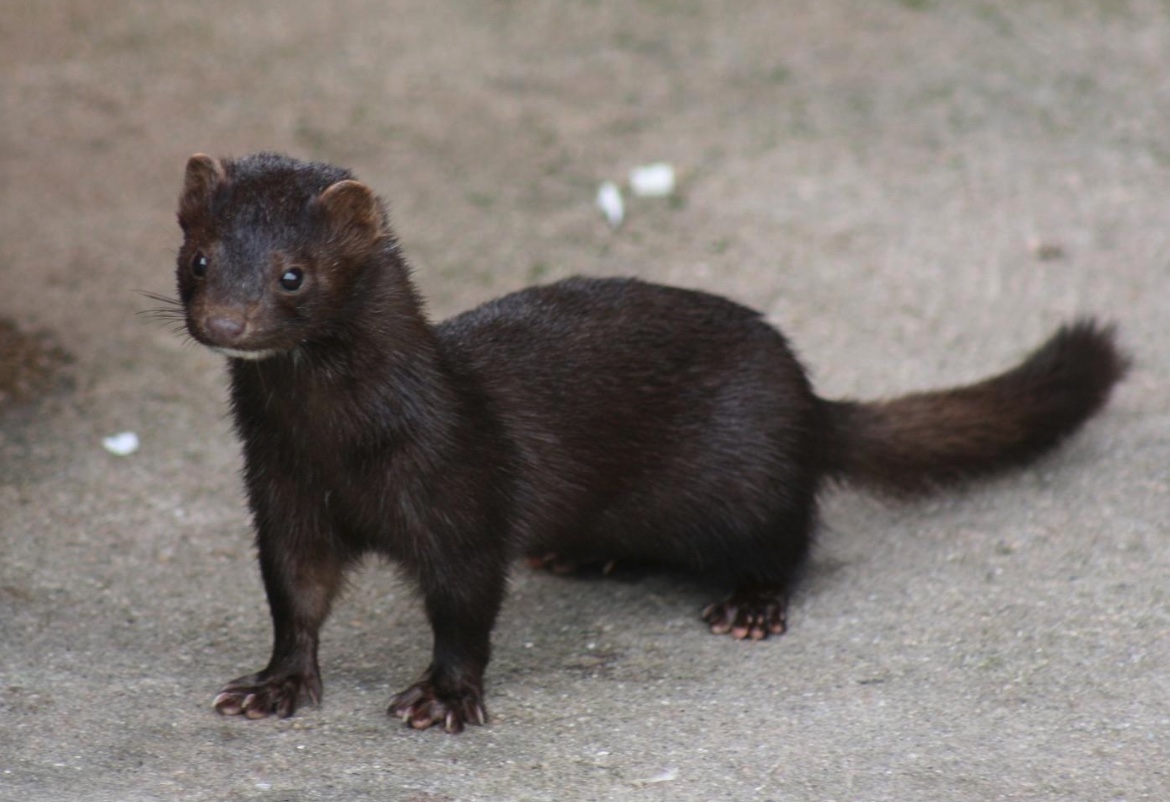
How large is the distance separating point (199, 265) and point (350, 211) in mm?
339

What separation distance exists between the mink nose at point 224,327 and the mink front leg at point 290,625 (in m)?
0.67

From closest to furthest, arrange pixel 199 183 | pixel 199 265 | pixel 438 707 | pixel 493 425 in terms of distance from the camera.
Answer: pixel 199 265
pixel 199 183
pixel 438 707
pixel 493 425

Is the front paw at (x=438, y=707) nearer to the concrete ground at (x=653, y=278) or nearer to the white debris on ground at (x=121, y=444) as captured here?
the concrete ground at (x=653, y=278)

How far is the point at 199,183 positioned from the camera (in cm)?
370

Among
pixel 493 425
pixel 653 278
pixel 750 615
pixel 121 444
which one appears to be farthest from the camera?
pixel 653 278

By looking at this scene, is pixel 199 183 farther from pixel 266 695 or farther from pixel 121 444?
pixel 121 444

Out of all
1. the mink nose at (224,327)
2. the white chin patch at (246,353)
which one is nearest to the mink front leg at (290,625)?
the white chin patch at (246,353)

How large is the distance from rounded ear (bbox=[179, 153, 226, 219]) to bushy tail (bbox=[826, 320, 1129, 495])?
1.97 m

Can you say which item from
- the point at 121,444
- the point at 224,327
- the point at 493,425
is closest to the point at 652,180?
the point at 121,444

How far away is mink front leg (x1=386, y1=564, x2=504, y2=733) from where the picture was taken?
3.96 meters

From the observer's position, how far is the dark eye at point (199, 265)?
3566 mm

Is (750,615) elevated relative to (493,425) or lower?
lower

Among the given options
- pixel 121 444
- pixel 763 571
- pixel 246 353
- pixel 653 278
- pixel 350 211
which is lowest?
pixel 121 444

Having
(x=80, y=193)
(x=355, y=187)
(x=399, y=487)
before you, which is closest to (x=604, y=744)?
(x=399, y=487)
